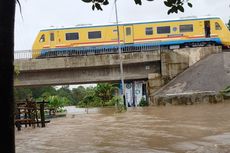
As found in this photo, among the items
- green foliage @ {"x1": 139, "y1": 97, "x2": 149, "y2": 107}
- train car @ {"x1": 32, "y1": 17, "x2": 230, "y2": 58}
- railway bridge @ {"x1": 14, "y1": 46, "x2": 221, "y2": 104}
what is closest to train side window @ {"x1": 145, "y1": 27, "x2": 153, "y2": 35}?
train car @ {"x1": 32, "y1": 17, "x2": 230, "y2": 58}

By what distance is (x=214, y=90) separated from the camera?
78.9 ft

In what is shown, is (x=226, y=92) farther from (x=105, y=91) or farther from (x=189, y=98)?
(x=105, y=91)

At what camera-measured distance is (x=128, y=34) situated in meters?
29.0

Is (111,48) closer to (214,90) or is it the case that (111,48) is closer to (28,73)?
(28,73)

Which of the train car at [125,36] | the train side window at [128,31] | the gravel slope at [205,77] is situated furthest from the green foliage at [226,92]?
the train side window at [128,31]

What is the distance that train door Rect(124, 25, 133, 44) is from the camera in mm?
28772

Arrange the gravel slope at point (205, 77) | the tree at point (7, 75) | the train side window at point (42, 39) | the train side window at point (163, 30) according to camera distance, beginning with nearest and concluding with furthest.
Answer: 1. the tree at point (7, 75)
2. the gravel slope at point (205, 77)
3. the train side window at point (163, 30)
4. the train side window at point (42, 39)

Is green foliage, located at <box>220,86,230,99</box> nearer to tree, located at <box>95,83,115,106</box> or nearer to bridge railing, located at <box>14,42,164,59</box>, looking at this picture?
bridge railing, located at <box>14,42,164,59</box>

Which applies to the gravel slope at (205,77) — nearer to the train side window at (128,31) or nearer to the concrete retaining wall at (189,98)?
the concrete retaining wall at (189,98)

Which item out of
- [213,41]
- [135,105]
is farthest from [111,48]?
[213,41]

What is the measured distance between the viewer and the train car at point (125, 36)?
93.3 feet

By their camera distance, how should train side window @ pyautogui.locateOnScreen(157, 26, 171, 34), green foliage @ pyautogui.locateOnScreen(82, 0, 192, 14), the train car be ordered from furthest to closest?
train side window @ pyautogui.locateOnScreen(157, 26, 171, 34)
the train car
green foliage @ pyautogui.locateOnScreen(82, 0, 192, 14)

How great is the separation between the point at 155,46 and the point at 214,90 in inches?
257

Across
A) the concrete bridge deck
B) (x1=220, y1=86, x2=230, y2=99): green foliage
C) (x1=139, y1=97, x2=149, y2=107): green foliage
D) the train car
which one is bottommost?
(x1=139, y1=97, x2=149, y2=107): green foliage
